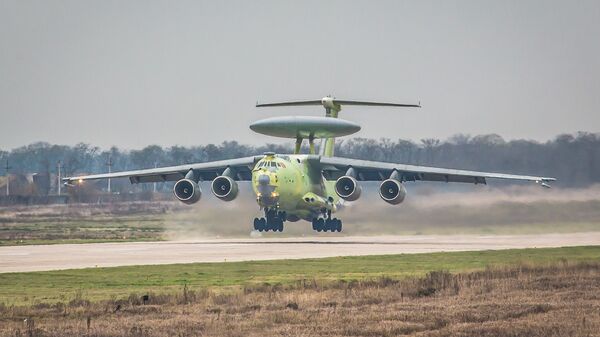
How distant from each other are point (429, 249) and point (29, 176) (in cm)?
8331

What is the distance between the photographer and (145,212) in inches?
3182

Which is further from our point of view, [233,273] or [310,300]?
[233,273]

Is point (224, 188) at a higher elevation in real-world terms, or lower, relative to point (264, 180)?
lower

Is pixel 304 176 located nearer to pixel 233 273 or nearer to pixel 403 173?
pixel 403 173

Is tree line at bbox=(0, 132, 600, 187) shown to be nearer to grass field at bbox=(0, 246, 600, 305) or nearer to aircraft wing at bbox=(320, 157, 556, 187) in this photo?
aircraft wing at bbox=(320, 157, 556, 187)

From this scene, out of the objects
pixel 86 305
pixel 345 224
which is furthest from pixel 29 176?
pixel 86 305

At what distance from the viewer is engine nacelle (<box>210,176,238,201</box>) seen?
55438mm

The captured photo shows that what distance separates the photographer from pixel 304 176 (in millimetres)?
56562

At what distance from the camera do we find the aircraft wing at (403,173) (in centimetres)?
5456

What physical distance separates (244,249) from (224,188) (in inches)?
435

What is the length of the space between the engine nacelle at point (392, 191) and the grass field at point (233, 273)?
545 inches

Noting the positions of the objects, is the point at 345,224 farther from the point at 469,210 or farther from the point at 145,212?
the point at 145,212

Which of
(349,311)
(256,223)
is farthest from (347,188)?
(349,311)

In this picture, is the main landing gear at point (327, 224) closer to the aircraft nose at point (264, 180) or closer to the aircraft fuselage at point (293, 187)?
the aircraft fuselage at point (293, 187)
